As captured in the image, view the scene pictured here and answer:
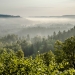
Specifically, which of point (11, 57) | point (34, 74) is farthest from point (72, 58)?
point (34, 74)

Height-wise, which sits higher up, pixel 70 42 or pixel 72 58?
pixel 70 42

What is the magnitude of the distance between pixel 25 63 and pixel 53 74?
95.5 inches

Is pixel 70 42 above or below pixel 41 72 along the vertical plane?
below

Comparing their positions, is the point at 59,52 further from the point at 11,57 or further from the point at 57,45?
the point at 11,57

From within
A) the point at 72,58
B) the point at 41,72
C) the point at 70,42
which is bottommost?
the point at 72,58

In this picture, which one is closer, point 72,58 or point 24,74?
point 24,74

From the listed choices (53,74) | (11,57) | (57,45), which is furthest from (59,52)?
(53,74)

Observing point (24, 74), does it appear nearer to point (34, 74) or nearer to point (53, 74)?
point (34, 74)

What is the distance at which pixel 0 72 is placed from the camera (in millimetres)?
17641

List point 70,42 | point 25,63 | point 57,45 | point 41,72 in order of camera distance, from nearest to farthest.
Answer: point 41,72
point 25,63
point 70,42
point 57,45

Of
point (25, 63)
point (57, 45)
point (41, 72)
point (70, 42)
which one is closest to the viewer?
point (41, 72)

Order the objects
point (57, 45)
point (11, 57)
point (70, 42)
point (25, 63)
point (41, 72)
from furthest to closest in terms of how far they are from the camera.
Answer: point (57, 45) < point (70, 42) < point (11, 57) < point (25, 63) < point (41, 72)

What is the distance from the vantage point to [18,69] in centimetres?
1700

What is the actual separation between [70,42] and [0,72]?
25273mm
